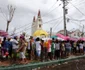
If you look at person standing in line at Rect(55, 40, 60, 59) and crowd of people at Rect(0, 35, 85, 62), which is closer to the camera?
crowd of people at Rect(0, 35, 85, 62)

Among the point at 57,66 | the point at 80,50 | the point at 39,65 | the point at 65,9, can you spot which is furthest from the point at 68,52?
the point at 65,9

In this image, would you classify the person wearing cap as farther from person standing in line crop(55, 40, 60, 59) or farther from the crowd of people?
person standing in line crop(55, 40, 60, 59)

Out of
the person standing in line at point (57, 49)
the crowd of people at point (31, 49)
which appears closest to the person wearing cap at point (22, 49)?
the crowd of people at point (31, 49)

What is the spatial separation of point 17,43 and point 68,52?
264 inches

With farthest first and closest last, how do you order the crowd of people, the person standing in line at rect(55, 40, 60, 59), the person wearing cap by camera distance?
the person standing in line at rect(55, 40, 60, 59) < the crowd of people < the person wearing cap

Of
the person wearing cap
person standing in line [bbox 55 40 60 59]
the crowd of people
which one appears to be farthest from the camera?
person standing in line [bbox 55 40 60 59]

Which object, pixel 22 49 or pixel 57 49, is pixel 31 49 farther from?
pixel 57 49

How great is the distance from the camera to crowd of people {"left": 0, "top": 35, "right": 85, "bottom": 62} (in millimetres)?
15438

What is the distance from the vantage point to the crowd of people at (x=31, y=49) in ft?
50.6

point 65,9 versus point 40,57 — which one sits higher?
point 65,9

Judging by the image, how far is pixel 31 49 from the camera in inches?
672

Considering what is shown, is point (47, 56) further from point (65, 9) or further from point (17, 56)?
point (65, 9)

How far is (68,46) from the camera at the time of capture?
837 inches

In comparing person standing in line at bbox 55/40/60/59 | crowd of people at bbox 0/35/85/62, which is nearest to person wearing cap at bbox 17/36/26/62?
crowd of people at bbox 0/35/85/62
